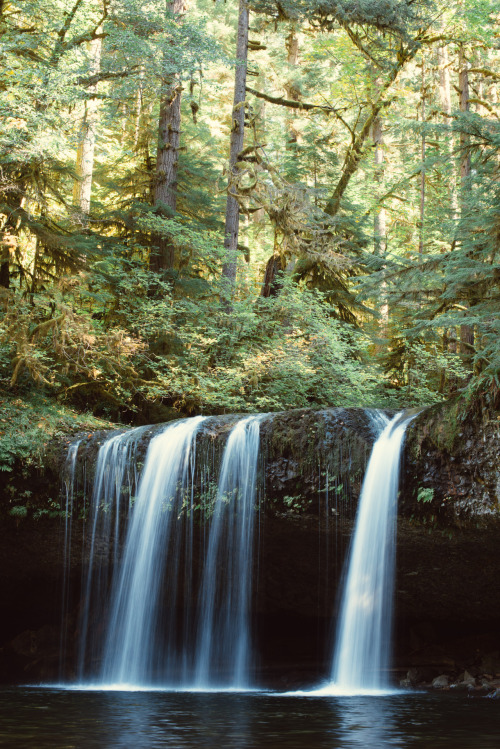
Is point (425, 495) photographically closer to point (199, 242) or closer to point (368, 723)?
point (368, 723)

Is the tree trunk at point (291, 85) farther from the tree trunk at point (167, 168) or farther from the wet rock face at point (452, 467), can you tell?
the wet rock face at point (452, 467)

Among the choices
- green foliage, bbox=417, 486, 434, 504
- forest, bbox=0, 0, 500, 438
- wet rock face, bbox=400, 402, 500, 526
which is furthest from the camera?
forest, bbox=0, 0, 500, 438

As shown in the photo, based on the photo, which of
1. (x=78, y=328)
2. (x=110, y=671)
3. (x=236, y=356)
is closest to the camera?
(x=110, y=671)

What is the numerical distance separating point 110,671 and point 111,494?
252 centimetres

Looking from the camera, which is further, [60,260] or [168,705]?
[60,260]

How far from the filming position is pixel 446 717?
5742 mm

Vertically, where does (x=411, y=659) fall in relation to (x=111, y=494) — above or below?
below

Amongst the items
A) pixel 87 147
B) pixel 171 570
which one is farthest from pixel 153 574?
pixel 87 147

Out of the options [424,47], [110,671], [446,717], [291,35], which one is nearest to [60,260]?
[110,671]

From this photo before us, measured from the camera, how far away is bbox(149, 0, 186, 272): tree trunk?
15348mm

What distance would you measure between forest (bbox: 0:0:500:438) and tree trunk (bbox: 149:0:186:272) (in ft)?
0.19

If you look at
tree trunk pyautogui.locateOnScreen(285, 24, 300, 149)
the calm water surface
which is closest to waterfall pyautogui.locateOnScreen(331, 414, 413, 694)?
the calm water surface

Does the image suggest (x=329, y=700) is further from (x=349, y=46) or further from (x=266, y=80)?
(x=266, y=80)

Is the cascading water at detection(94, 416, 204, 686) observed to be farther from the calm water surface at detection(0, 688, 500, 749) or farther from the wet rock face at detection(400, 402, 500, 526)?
the wet rock face at detection(400, 402, 500, 526)
